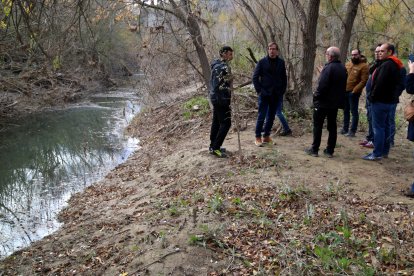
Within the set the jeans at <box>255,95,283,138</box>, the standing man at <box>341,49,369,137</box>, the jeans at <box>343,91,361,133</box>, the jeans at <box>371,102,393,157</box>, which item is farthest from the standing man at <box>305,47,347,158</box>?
the jeans at <box>343,91,361,133</box>

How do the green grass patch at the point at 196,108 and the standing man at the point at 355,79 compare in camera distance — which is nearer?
the standing man at the point at 355,79

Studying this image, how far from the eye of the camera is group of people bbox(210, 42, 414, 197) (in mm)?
6141

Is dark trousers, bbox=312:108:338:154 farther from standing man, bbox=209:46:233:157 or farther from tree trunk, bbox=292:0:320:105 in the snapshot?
tree trunk, bbox=292:0:320:105

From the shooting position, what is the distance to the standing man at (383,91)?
6.01 m

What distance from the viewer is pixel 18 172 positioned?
11211 millimetres

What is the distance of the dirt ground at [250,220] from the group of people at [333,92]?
351 millimetres

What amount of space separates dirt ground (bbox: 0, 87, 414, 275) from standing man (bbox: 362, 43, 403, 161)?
0.42 meters

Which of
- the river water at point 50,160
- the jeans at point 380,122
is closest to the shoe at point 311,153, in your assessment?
the jeans at point 380,122

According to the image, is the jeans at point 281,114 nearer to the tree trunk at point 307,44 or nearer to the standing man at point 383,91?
the tree trunk at point 307,44

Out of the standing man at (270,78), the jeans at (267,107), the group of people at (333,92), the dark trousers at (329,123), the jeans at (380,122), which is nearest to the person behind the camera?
the group of people at (333,92)

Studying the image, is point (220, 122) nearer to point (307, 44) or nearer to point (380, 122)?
point (380, 122)

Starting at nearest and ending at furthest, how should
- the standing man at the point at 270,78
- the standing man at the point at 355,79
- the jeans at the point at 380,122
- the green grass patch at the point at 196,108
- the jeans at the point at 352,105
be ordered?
the jeans at the point at 380,122, the standing man at the point at 270,78, the standing man at the point at 355,79, the jeans at the point at 352,105, the green grass patch at the point at 196,108

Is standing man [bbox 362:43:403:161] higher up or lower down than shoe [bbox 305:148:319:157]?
higher up

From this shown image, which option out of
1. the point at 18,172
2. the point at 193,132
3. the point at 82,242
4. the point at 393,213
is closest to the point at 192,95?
the point at 193,132
